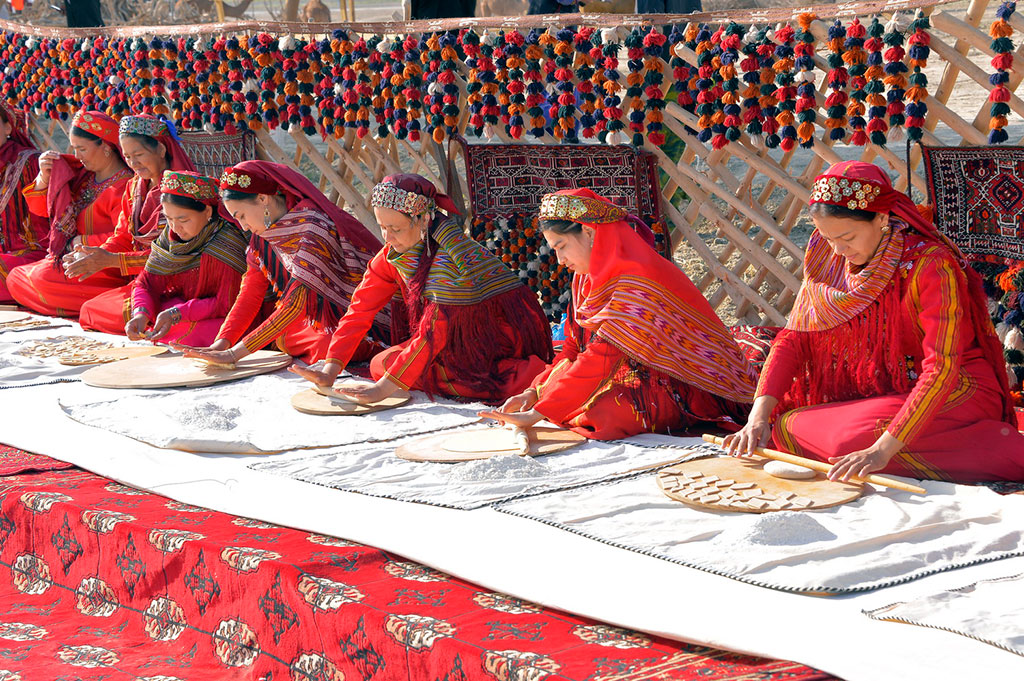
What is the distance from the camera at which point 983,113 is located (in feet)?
10.8

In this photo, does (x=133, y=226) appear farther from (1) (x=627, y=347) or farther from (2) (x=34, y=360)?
(1) (x=627, y=347)

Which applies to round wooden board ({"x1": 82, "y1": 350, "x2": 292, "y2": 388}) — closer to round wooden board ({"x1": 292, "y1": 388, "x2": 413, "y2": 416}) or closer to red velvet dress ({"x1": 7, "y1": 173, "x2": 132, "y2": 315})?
round wooden board ({"x1": 292, "y1": 388, "x2": 413, "y2": 416})

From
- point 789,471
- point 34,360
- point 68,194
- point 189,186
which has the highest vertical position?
point 189,186

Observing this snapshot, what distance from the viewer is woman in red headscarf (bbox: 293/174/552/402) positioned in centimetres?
343

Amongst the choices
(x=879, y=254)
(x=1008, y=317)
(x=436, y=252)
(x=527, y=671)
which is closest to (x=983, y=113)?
(x=1008, y=317)

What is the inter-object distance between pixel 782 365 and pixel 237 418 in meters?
1.46

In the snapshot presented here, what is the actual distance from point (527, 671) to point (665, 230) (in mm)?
2485

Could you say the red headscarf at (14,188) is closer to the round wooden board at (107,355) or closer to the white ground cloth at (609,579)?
the round wooden board at (107,355)

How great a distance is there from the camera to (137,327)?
4113 mm

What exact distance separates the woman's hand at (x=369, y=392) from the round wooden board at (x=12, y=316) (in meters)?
2.07

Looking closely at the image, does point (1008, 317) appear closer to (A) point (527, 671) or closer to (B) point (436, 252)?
(B) point (436, 252)

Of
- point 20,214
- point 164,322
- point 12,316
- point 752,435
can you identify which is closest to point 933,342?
point 752,435

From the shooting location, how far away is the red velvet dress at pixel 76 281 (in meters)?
4.95

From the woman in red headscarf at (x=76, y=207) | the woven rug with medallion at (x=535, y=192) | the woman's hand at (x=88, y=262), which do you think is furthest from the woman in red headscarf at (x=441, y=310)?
the woman in red headscarf at (x=76, y=207)
